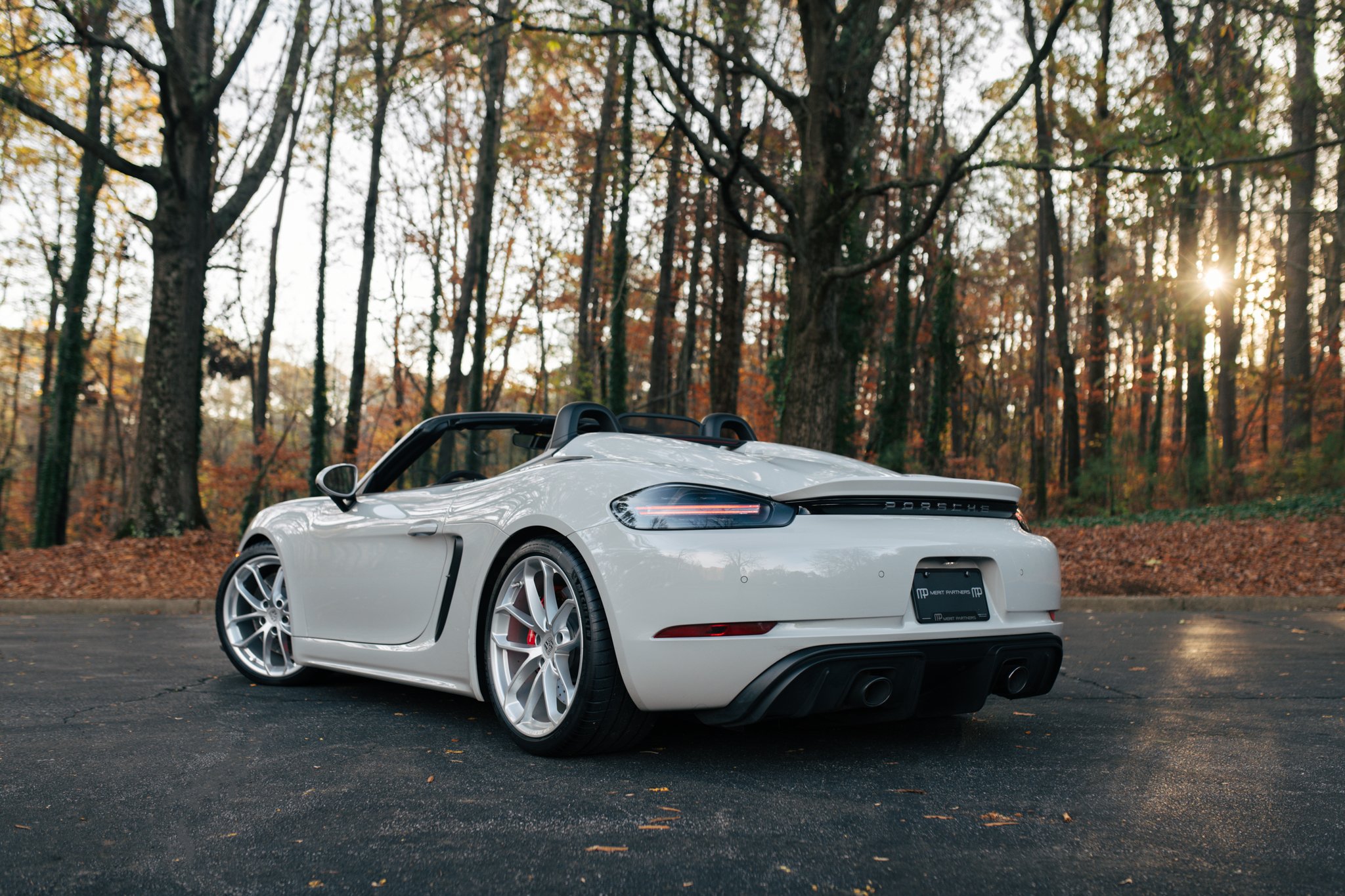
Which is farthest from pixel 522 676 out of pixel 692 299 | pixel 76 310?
pixel 692 299

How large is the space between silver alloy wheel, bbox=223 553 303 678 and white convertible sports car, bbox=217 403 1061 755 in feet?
3.33

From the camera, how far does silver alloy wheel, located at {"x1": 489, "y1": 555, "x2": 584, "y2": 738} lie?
346 centimetres

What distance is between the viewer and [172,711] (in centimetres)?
438

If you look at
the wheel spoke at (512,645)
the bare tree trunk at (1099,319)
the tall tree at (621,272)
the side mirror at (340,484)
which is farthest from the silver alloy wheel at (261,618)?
the bare tree trunk at (1099,319)

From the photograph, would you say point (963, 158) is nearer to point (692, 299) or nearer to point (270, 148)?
point (270, 148)

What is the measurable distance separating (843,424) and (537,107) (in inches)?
411

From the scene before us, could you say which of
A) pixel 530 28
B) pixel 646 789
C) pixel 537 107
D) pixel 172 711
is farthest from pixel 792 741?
pixel 537 107

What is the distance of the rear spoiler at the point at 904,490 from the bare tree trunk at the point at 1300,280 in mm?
17870

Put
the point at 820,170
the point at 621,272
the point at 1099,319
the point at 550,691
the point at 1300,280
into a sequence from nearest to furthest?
the point at 550,691
the point at 820,170
the point at 1300,280
the point at 621,272
the point at 1099,319

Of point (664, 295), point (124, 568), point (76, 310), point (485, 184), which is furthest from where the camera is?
point (664, 295)

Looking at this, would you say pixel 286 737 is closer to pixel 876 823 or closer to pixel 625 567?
pixel 625 567

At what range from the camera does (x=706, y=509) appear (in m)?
3.21

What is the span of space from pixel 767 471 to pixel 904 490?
1.51ft

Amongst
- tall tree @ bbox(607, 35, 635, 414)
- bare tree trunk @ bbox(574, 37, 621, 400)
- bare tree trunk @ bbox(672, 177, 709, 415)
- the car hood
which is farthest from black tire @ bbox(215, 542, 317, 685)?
bare tree trunk @ bbox(672, 177, 709, 415)
